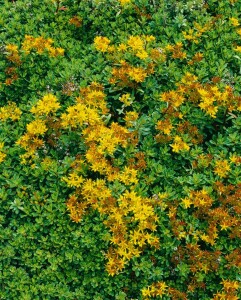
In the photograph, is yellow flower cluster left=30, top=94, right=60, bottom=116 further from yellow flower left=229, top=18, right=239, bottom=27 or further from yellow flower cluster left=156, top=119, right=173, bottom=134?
yellow flower left=229, top=18, right=239, bottom=27

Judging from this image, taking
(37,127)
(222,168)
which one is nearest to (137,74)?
(37,127)

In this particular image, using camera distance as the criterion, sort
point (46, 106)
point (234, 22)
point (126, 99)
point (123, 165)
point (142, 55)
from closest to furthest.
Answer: point (123, 165)
point (46, 106)
point (126, 99)
point (142, 55)
point (234, 22)

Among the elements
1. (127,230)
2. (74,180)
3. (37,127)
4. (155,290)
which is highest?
(37,127)

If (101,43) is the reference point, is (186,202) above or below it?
below

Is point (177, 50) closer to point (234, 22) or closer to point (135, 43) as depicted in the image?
point (135, 43)

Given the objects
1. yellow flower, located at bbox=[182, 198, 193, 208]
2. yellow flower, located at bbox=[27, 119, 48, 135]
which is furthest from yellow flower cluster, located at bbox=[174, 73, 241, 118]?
yellow flower, located at bbox=[27, 119, 48, 135]

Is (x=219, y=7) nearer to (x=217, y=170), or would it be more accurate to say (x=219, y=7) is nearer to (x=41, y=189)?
(x=217, y=170)

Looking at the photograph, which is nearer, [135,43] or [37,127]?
[37,127]
